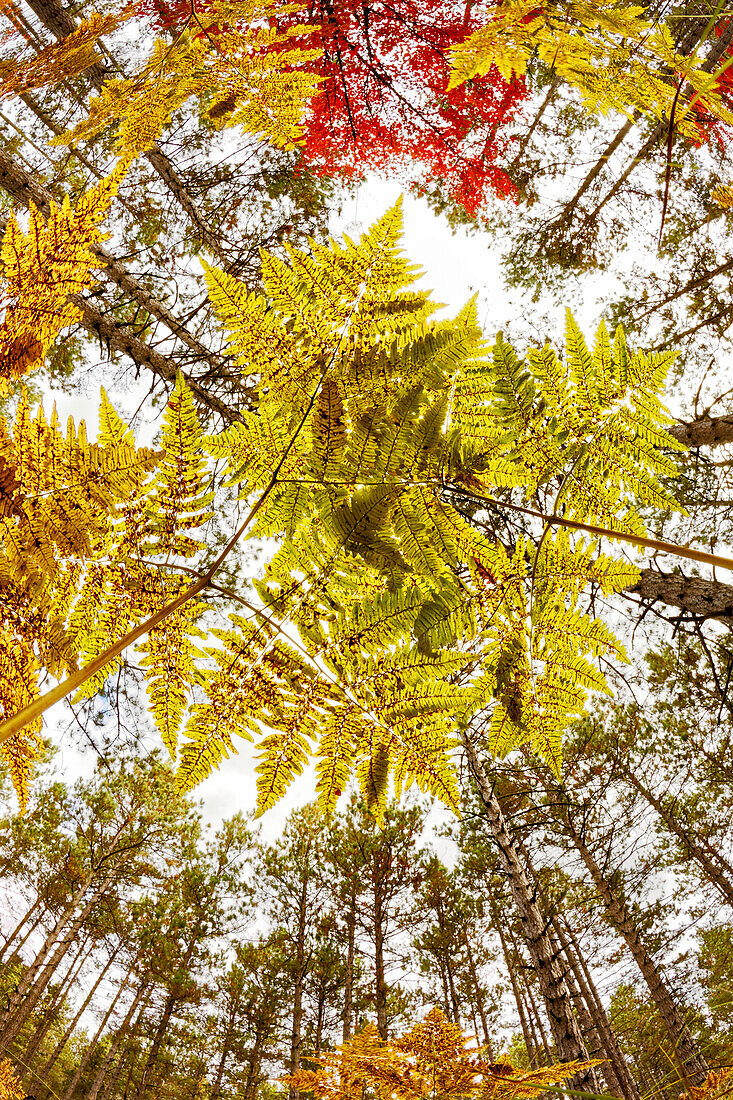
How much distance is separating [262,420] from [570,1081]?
6.05m

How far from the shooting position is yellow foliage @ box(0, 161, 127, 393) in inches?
47.0

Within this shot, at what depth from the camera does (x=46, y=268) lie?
121 centimetres

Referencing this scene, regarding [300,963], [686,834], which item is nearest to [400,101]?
[686,834]

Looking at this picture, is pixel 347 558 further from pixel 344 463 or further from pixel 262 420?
pixel 262 420

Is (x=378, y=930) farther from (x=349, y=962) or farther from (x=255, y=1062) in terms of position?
(x=255, y=1062)

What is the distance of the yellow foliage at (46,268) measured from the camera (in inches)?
47.0

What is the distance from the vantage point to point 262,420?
114cm

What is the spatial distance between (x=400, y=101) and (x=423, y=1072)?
7.01 meters

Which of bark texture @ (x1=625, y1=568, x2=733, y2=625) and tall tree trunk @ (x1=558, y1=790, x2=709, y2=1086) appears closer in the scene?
bark texture @ (x1=625, y1=568, x2=733, y2=625)

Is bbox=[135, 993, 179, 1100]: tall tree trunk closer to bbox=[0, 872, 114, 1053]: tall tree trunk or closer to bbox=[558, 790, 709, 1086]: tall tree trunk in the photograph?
bbox=[0, 872, 114, 1053]: tall tree trunk

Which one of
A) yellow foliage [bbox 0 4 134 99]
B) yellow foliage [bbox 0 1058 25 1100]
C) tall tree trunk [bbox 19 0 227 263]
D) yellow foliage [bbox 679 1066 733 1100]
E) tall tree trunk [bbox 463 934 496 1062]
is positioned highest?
tall tree trunk [bbox 463 934 496 1062]

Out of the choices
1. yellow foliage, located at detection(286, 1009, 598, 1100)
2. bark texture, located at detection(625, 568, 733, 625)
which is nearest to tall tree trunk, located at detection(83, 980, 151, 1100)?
yellow foliage, located at detection(286, 1009, 598, 1100)

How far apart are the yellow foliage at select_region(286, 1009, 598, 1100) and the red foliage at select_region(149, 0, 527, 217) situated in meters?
5.43

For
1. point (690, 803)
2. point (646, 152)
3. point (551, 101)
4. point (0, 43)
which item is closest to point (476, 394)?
point (0, 43)
